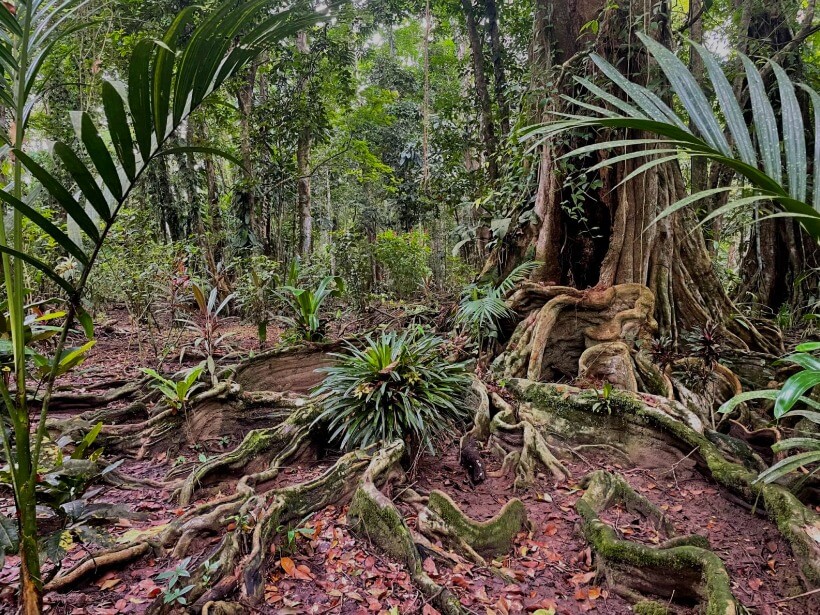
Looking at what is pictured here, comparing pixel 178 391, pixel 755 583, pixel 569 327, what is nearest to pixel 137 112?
pixel 178 391

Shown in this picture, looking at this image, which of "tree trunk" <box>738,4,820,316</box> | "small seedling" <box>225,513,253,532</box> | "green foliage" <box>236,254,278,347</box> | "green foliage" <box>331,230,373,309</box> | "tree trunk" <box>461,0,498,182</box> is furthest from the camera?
"green foliage" <box>331,230,373,309</box>

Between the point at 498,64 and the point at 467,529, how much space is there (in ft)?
22.6

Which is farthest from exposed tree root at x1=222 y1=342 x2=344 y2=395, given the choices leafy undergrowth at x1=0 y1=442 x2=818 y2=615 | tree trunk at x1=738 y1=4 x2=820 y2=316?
tree trunk at x1=738 y1=4 x2=820 y2=316

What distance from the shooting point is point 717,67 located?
A: 1.43 m

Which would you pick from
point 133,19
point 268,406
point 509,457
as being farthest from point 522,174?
point 133,19

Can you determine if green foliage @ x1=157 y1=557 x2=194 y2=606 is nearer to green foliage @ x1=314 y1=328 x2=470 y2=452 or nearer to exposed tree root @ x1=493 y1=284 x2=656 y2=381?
green foliage @ x1=314 y1=328 x2=470 y2=452

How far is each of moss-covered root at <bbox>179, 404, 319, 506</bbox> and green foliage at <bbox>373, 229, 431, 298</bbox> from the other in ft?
19.9

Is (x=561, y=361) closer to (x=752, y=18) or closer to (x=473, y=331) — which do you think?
(x=473, y=331)

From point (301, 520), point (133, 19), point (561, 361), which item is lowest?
point (301, 520)

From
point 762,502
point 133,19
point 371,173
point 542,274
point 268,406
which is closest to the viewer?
point 762,502

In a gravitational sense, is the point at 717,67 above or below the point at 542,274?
above

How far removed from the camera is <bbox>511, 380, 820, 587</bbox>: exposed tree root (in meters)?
2.50

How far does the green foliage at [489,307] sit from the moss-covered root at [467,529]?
225cm

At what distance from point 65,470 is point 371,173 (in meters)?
9.16
